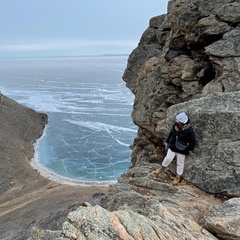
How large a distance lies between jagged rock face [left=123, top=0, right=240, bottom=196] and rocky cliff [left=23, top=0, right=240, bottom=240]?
0.12ft

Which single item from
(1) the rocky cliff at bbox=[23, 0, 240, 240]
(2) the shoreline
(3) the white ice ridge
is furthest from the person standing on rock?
(3) the white ice ridge

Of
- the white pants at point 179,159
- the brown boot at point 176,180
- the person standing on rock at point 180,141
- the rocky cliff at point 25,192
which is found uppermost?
the person standing on rock at point 180,141

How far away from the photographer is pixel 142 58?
2572 cm

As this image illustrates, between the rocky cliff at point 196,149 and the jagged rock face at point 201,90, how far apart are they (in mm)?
37

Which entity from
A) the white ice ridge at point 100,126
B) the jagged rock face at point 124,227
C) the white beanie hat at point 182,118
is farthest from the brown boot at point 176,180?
the white ice ridge at point 100,126

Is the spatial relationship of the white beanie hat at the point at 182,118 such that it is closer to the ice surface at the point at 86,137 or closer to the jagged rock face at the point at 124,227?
the jagged rock face at the point at 124,227

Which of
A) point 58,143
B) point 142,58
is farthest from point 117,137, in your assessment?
point 142,58

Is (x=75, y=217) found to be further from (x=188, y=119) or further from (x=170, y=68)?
(x=170, y=68)

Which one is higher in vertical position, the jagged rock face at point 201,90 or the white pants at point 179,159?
the jagged rock face at point 201,90

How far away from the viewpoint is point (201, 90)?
15297 millimetres

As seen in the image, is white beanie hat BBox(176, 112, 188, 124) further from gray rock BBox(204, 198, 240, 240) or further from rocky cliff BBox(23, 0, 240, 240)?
gray rock BBox(204, 198, 240, 240)

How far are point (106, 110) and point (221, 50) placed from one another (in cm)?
6692

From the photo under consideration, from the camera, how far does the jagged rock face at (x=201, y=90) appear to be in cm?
1081

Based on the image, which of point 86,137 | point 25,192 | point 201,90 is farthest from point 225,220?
point 86,137
